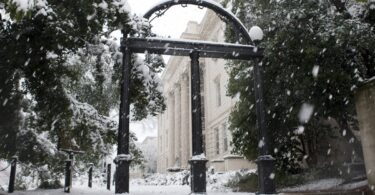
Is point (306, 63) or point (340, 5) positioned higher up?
point (340, 5)

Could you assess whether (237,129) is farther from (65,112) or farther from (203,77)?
(203,77)

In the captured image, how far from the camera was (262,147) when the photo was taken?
22.7 ft

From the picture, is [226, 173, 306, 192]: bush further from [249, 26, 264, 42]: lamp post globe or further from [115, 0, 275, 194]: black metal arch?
[249, 26, 264, 42]: lamp post globe

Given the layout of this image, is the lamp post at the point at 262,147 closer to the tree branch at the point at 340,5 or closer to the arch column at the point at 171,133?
the tree branch at the point at 340,5

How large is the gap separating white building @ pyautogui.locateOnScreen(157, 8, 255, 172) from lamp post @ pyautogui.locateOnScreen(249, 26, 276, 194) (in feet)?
42.8

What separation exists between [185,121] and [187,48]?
29619 millimetres

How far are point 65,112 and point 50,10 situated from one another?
8.66 ft

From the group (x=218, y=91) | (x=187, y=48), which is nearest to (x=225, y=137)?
(x=218, y=91)

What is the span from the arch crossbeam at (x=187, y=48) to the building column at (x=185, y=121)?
27.6 meters

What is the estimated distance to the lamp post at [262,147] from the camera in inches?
262

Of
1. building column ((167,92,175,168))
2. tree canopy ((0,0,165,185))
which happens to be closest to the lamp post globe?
tree canopy ((0,0,165,185))

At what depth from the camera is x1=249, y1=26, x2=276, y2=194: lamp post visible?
21.9 feet

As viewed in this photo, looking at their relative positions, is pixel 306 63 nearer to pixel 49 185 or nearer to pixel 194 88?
pixel 194 88

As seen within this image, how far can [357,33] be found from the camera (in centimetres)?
864
